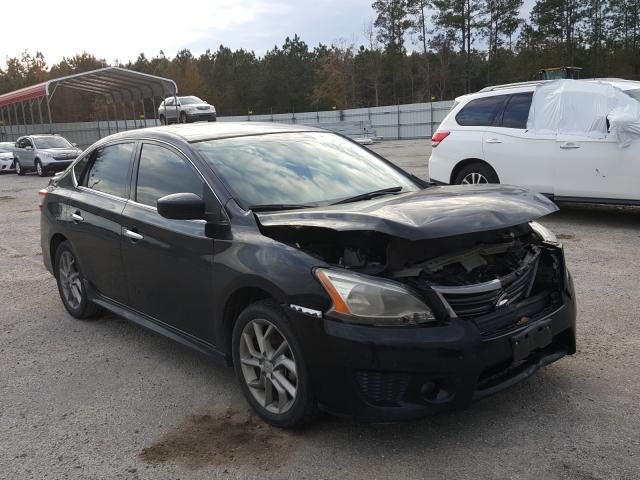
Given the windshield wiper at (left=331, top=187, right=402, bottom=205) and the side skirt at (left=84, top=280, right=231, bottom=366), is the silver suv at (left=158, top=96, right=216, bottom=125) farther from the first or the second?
the windshield wiper at (left=331, top=187, right=402, bottom=205)

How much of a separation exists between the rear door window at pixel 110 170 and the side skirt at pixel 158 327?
829mm

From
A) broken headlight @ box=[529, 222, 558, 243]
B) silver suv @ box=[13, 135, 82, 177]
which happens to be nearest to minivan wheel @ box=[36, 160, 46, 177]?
silver suv @ box=[13, 135, 82, 177]

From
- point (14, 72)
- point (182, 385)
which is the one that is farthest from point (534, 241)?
point (14, 72)

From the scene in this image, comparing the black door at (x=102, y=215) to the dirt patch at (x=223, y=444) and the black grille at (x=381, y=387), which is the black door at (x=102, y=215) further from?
the black grille at (x=381, y=387)

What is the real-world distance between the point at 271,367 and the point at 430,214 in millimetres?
1166

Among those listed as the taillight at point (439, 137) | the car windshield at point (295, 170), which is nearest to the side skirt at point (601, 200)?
the taillight at point (439, 137)

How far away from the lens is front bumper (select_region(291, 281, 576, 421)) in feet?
8.85

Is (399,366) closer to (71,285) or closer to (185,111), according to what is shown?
(71,285)

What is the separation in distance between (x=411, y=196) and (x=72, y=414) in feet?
7.90

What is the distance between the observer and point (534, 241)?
3484mm

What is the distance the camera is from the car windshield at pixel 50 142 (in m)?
23.2

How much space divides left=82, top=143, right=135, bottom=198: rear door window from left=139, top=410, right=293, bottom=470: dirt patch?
190 centimetres

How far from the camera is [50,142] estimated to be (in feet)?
77.2

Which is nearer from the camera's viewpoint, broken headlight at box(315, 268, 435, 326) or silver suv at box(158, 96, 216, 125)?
broken headlight at box(315, 268, 435, 326)
